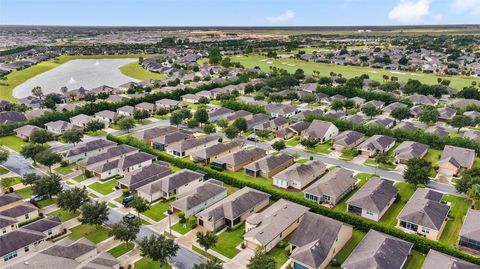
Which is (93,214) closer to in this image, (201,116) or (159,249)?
(159,249)

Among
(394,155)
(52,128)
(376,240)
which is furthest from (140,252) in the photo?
(52,128)

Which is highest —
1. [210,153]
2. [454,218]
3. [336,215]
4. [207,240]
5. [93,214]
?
[93,214]

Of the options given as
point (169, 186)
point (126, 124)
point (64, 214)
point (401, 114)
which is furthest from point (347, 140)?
point (64, 214)

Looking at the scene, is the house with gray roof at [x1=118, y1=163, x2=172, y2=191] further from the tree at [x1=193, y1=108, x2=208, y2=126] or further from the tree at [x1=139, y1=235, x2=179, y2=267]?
the tree at [x1=193, y1=108, x2=208, y2=126]

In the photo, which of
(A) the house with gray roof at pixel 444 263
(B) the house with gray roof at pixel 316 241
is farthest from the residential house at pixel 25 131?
(A) the house with gray roof at pixel 444 263

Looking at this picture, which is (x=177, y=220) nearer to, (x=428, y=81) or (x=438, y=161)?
(x=438, y=161)

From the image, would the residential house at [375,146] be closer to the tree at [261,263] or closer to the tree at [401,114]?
the tree at [401,114]
